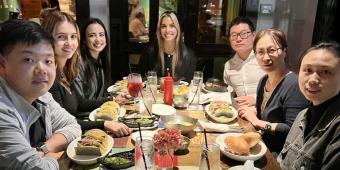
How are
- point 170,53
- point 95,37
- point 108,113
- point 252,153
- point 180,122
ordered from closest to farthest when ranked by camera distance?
point 252,153 < point 180,122 < point 108,113 < point 95,37 < point 170,53

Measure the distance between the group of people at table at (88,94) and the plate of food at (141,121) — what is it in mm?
85

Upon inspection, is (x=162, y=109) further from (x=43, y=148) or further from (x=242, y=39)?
(x=242, y=39)

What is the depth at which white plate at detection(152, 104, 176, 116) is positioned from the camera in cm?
209

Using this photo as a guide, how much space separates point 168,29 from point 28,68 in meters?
2.12

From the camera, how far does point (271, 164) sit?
1503mm

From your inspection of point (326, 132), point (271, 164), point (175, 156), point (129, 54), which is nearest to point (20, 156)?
point (175, 156)

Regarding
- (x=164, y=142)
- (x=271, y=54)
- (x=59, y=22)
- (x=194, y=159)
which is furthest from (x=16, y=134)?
(x=271, y=54)

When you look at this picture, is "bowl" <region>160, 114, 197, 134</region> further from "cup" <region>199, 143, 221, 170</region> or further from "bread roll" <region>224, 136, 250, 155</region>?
"cup" <region>199, 143, 221, 170</region>

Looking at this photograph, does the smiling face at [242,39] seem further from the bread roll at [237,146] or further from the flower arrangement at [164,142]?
the flower arrangement at [164,142]

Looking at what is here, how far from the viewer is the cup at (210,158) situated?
1.32 m

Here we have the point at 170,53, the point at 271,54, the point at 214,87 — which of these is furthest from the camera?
the point at 170,53

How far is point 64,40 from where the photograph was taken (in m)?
2.32

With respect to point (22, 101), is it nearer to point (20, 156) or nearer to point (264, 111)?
point (20, 156)

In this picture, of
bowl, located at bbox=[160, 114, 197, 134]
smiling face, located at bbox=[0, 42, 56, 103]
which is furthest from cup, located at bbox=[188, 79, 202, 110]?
smiling face, located at bbox=[0, 42, 56, 103]
